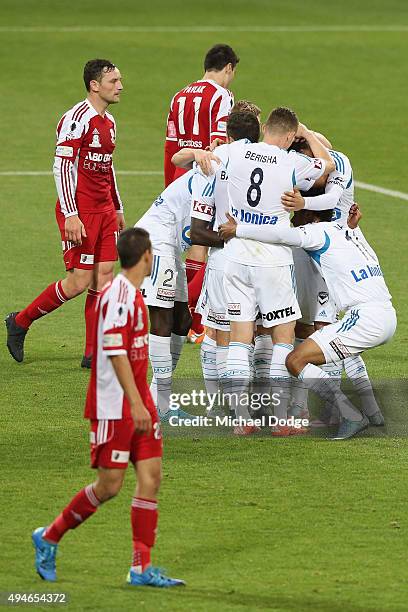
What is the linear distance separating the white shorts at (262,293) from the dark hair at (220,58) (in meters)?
3.55

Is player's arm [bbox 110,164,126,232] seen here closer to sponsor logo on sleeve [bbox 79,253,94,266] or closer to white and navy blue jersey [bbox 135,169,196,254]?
sponsor logo on sleeve [bbox 79,253,94,266]

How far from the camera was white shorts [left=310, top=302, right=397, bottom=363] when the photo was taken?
941 cm

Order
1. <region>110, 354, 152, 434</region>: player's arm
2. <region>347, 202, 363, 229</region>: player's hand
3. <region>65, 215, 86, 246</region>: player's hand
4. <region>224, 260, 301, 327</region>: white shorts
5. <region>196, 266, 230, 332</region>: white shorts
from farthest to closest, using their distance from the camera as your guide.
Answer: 1. <region>65, 215, 86, 246</region>: player's hand
2. <region>347, 202, 363, 229</region>: player's hand
3. <region>196, 266, 230, 332</region>: white shorts
4. <region>224, 260, 301, 327</region>: white shorts
5. <region>110, 354, 152, 434</region>: player's arm

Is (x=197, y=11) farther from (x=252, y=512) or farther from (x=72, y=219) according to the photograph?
(x=252, y=512)

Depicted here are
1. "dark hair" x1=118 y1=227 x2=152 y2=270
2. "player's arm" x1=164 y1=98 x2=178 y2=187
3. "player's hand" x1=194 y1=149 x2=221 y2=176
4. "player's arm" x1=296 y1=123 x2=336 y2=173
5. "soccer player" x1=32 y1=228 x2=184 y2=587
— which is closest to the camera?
"soccer player" x1=32 y1=228 x2=184 y2=587

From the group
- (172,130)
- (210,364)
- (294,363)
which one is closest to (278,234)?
(294,363)

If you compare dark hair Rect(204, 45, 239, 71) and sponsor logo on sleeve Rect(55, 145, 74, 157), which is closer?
sponsor logo on sleeve Rect(55, 145, 74, 157)

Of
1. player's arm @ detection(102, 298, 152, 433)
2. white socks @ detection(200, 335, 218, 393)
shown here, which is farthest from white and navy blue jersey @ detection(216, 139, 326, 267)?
player's arm @ detection(102, 298, 152, 433)

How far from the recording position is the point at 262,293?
952cm

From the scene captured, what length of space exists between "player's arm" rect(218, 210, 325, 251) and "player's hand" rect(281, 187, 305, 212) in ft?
0.45

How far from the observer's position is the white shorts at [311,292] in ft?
33.5

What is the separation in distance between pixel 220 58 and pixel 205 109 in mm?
468

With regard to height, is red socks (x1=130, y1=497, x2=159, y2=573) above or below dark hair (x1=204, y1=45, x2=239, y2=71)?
below

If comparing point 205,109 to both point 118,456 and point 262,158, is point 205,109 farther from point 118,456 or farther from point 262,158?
point 118,456
